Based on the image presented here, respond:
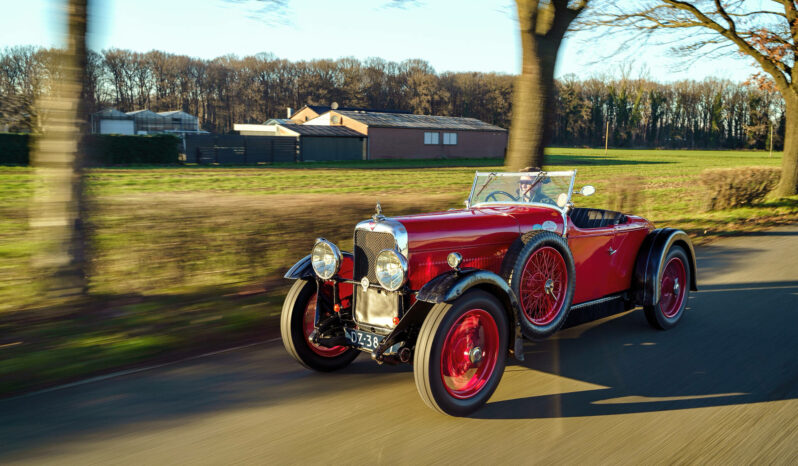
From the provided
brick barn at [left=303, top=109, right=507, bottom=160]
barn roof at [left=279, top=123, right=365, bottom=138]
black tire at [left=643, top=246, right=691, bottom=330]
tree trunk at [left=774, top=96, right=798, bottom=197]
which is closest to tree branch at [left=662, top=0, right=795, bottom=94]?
tree trunk at [left=774, top=96, right=798, bottom=197]

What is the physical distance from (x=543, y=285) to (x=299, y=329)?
189 centimetres

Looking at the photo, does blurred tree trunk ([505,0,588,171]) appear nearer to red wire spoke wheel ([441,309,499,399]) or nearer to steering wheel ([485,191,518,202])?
steering wheel ([485,191,518,202])

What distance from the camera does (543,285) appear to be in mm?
4543

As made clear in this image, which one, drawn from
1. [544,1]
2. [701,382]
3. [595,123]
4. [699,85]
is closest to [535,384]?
[701,382]

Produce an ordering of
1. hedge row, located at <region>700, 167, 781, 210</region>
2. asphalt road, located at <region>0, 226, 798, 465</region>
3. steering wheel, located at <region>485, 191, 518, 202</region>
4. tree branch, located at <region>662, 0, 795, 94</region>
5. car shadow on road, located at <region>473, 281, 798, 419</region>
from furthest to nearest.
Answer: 1. tree branch, located at <region>662, 0, 795, 94</region>
2. hedge row, located at <region>700, 167, 781, 210</region>
3. steering wheel, located at <region>485, 191, 518, 202</region>
4. car shadow on road, located at <region>473, 281, 798, 419</region>
5. asphalt road, located at <region>0, 226, 798, 465</region>

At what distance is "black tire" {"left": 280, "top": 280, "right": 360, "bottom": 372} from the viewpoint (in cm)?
430

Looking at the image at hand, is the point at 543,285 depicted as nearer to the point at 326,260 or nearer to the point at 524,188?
the point at 524,188

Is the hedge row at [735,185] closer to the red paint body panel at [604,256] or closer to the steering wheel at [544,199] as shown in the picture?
the red paint body panel at [604,256]

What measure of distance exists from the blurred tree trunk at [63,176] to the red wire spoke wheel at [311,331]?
2.67 metres

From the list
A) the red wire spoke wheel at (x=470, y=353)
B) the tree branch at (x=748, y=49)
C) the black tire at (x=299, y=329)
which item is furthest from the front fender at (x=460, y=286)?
the tree branch at (x=748, y=49)

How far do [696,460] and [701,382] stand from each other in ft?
4.08

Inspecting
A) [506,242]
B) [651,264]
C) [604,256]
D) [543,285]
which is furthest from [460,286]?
[651,264]

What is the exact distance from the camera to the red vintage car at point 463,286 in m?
3.69

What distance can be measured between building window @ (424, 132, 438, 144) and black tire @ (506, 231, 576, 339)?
48.6 m
